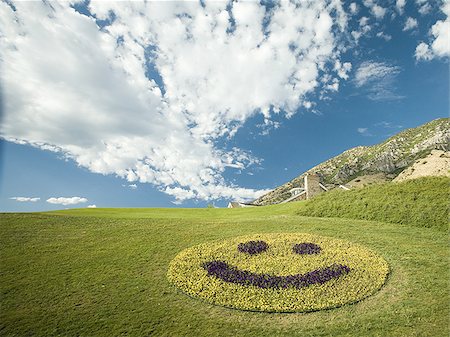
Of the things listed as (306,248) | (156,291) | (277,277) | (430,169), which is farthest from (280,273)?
(430,169)

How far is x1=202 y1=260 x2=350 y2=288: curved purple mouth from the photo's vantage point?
13.7 meters

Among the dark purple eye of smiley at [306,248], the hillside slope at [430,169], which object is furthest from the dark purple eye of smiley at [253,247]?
the hillside slope at [430,169]

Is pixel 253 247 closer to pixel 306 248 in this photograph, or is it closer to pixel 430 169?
pixel 306 248

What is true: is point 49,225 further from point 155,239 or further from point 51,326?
point 51,326

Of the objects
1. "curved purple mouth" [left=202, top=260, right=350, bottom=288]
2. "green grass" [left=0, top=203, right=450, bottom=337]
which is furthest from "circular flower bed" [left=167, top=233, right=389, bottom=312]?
"green grass" [left=0, top=203, right=450, bottom=337]

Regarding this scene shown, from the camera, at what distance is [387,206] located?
25.2 m

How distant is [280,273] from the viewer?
14.9 meters

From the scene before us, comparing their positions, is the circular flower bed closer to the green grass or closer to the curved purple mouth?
the curved purple mouth

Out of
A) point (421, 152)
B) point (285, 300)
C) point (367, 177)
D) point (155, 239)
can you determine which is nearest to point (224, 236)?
point (155, 239)

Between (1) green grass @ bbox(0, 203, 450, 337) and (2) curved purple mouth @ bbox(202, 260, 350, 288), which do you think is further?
(2) curved purple mouth @ bbox(202, 260, 350, 288)

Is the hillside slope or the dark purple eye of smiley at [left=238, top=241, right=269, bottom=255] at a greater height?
the hillside slope

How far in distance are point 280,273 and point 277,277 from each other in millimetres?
593

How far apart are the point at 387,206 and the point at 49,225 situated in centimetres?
2639

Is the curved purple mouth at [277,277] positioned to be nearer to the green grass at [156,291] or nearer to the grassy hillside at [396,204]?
the green grass at [156,291]
